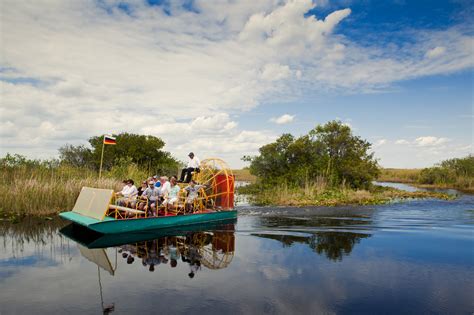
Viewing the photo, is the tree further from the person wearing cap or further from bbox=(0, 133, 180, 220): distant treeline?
the person wearing cap

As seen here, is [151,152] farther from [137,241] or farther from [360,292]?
[360,292]

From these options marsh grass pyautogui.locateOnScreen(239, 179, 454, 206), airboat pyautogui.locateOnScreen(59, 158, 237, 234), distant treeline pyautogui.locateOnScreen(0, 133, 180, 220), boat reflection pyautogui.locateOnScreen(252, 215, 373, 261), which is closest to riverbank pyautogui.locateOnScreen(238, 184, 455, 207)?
marsh grass pyautogui.locateOnScreen(239, 179, 454, 206)

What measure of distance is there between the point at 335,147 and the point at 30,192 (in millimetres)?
23496

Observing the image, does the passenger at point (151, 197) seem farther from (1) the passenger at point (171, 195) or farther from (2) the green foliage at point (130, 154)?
(2) the green foliage at point (130, 154)

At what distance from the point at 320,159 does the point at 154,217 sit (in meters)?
20.3

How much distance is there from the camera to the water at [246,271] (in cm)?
710

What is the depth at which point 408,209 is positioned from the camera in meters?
21.8

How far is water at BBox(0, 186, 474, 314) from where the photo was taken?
710cm

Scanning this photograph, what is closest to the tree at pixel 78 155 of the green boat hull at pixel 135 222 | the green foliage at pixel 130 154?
the green foliage at pixel 130 154

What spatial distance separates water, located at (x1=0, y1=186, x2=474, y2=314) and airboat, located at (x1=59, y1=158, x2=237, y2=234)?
0.69 m

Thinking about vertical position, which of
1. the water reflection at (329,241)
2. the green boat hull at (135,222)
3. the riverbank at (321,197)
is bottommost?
the water reflection at (329,241)

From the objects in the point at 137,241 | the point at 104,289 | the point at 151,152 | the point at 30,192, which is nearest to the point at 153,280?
the point at 104,289

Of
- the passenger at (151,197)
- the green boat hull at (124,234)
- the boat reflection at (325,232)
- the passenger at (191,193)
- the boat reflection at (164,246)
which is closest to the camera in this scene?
the boat reflection at (164,246)

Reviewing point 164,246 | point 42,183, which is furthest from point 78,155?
point 164,246
